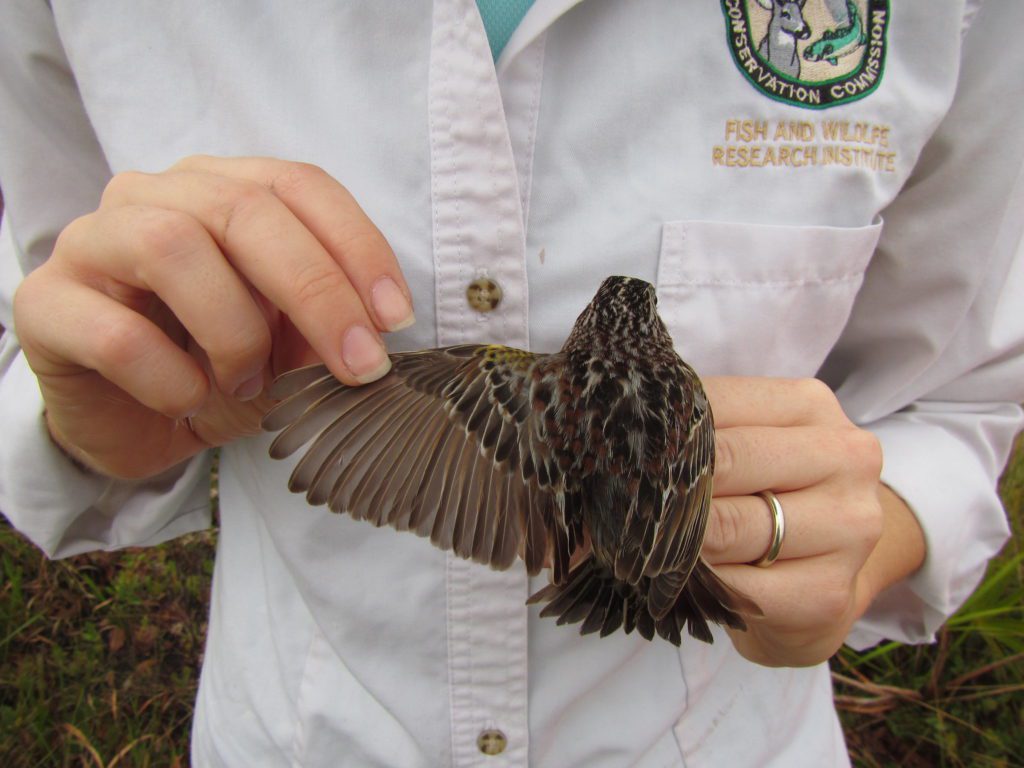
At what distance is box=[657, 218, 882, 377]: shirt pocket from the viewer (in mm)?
1342

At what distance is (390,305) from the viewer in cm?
104

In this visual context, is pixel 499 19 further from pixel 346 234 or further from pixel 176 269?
pixel 176 269

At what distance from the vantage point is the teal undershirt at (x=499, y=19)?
127 cm

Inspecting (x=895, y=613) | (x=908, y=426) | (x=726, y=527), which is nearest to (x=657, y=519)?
(x=726, y=527)

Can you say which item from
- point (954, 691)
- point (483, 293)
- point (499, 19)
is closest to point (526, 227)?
point (483, 293)

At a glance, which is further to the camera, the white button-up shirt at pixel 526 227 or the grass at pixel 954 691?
the grass at pixel 954 691

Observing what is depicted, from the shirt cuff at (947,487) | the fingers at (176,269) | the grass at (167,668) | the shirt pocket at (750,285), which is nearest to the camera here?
the fingers at (176,269)

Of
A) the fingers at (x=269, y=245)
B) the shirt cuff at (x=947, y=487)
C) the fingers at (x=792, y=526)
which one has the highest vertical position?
the fingers at (x=269, y=245)

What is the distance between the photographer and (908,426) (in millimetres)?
1729

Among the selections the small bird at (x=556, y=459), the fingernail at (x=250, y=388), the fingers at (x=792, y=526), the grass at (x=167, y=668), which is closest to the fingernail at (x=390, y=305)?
the small bird at (x=556, y=459)

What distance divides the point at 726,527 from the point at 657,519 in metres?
0.13

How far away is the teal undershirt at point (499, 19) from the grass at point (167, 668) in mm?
2557

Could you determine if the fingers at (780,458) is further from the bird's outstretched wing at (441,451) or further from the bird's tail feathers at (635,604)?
the bird's outstretched wing at (441,451)

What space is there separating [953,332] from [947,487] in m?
0.34
